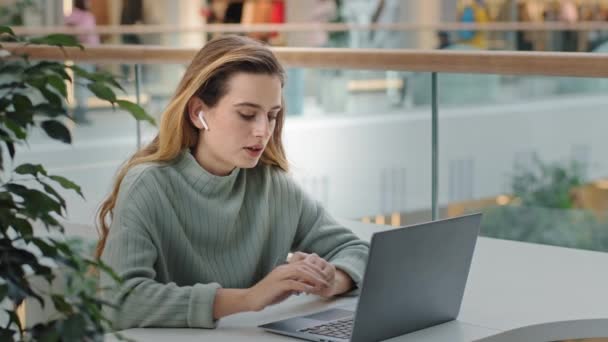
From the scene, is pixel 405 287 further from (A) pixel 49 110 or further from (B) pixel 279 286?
(A) pixel 49 110

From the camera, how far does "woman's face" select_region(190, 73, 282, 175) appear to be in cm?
221

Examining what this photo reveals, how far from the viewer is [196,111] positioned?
2293 mm

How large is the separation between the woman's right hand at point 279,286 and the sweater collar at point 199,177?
278 mm

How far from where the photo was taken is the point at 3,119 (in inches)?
48.2

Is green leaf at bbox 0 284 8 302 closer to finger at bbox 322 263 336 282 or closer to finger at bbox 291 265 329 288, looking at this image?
finger at bbox 291 265 329 288

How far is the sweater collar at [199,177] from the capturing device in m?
2.26

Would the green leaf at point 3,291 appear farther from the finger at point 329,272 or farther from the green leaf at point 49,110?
the finger at point 329,272

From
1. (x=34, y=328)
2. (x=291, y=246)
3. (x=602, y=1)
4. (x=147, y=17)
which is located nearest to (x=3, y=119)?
(x=34, y=328)

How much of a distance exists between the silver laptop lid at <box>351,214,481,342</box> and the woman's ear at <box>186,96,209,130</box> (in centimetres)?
57

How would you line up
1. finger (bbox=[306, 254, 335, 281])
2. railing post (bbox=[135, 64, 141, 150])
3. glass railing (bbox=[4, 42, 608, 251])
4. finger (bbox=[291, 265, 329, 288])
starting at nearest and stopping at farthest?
finger (bbox=[291, 265, 329, 288])
finger (bbox=[306, 254, 335, 281])
railing post (bbox=[135, 64, 141, 150])
glass railing (bbox=[4, 42, 608, 251])

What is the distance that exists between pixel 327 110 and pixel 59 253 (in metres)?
7.07

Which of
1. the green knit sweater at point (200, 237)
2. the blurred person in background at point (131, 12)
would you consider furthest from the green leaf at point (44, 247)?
the blurred person in background at point (131, 12)

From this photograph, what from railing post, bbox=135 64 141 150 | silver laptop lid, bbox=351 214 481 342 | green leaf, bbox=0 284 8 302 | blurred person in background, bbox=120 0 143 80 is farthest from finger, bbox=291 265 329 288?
blurred person in background, bbox=120 0 143 80

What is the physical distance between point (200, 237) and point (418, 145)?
4090 millimetres
